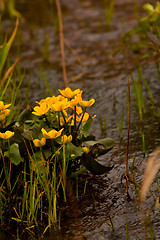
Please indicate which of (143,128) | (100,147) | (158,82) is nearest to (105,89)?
(158,82)

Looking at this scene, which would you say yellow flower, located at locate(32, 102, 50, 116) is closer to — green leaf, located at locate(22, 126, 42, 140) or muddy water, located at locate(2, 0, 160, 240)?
green leaf, located at locate(22, 126, 42, 140)

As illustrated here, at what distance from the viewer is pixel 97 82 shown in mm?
3254

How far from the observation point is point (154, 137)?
2295 mm

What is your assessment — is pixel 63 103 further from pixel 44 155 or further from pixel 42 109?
pixel 44 155

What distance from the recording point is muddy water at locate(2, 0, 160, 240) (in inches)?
64.9

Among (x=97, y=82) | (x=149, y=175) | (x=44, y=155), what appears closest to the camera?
(x=149, y=175)

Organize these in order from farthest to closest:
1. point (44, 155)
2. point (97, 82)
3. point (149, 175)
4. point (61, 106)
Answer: point (97, 82) → point (44, 155) → point (61, 106) → point (149, 175)

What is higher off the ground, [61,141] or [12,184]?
[61,141]

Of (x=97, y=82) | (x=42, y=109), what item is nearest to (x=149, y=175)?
(x=42, y=109)

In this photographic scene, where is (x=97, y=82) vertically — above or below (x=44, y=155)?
above

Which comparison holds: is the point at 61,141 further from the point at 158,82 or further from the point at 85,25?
the point at 85,25

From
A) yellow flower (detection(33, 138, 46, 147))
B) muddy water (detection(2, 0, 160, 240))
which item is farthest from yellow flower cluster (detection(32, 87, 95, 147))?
muddy water (detection(2, 0, 160, 240))

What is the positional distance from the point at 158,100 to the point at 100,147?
111 centimetres

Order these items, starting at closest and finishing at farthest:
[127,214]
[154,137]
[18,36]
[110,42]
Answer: [127,214]
[154,137]
[110,42]
[18,36]
